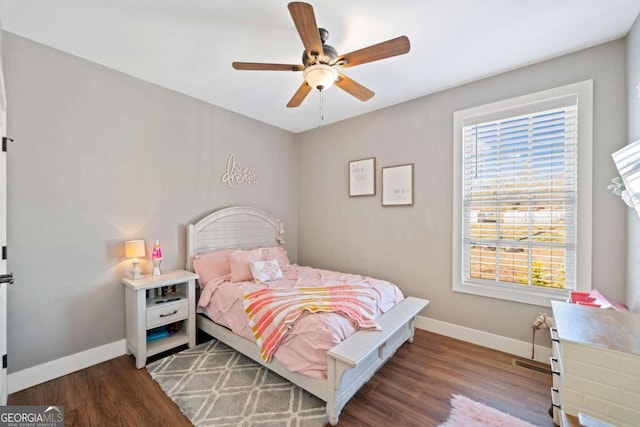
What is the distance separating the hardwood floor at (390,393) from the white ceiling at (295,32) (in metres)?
2.83

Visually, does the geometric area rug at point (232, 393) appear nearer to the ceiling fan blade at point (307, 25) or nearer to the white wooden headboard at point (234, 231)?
the white wooden headboard at point (234, 231)

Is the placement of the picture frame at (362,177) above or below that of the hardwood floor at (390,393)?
above

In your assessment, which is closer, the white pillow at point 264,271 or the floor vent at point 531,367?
the floor vent at point 531,367

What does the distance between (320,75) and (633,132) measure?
7.82 ft

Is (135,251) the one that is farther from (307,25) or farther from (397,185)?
(397,185)

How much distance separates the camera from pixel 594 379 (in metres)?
1.10

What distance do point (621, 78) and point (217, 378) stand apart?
416 cm

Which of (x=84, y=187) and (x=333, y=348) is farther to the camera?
(x=84, y=187)

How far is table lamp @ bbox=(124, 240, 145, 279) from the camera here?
2.53 meters

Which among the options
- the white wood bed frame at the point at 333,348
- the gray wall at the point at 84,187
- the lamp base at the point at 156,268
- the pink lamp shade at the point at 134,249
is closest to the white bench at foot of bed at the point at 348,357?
the white wood bed frame at the point at 333,348

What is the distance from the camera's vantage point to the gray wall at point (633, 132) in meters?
1.89

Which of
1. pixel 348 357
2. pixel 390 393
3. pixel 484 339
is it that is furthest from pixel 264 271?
pixel 484 339

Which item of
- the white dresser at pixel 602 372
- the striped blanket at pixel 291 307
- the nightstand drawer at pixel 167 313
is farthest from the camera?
the nightstand drawer at pixel 167 313

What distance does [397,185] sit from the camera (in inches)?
134
